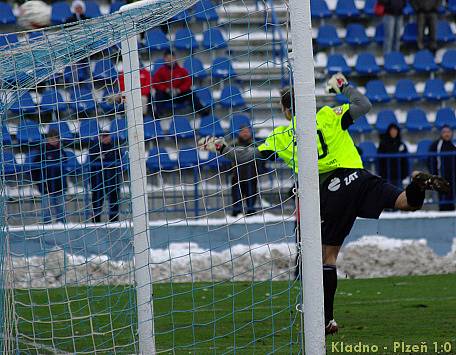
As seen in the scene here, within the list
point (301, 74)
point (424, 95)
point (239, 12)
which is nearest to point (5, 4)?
point (239, 12)

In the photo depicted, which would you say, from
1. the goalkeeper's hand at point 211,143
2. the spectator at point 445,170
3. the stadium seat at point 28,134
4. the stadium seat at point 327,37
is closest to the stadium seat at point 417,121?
the stadium seat at point 327,37

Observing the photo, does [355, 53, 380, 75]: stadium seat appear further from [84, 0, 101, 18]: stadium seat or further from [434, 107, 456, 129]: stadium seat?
[84, 0, 101, 18]: stadium seat

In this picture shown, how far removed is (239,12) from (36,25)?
24.8 feet

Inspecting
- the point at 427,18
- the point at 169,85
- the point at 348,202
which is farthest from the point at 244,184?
the point at 427,18

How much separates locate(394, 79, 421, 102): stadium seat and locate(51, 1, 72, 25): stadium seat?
555cm

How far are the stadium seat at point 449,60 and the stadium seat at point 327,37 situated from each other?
1786 millimetres

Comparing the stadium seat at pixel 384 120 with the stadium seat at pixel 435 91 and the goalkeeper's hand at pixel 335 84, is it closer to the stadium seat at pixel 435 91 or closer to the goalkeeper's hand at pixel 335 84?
the stadium seat at pixel 435 91

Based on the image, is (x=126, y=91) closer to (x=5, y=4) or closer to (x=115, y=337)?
(x=115, y=337)

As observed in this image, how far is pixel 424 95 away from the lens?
17547 mm

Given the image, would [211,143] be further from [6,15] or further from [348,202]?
[6,15]

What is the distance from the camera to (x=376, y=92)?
1747cm

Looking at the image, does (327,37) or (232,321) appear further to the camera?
(327,37)

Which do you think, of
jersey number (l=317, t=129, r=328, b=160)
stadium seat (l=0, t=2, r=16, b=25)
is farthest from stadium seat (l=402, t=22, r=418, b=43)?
jersey number (l=317, t=129, r=328, b=160)

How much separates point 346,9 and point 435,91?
2.10 metres
